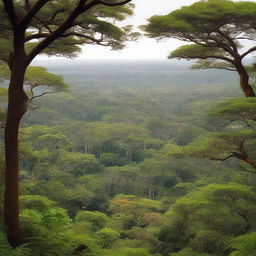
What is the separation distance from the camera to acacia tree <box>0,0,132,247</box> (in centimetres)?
507

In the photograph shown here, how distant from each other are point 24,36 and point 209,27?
5355mm

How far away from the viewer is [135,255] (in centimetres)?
768

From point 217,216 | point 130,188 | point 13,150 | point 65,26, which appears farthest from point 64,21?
point 130,188

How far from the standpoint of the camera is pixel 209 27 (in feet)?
29.5

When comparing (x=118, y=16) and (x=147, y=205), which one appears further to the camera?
(x=147, y=205)

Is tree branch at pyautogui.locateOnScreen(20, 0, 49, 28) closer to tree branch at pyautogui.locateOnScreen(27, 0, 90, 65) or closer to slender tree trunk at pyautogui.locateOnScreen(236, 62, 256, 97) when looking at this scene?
tree branch at pyautogui.locateOnScreen(27, 0, 90, 65)

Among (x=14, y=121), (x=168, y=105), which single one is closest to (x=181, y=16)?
(x=14, y=121)

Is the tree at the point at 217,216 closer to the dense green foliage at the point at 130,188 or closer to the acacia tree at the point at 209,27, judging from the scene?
the dense green foliage at the point at 130,188

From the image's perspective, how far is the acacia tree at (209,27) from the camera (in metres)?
8.26

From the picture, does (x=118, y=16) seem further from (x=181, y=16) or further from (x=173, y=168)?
(x=173, y=168)

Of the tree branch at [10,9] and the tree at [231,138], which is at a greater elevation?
the tree branch at [10,9]

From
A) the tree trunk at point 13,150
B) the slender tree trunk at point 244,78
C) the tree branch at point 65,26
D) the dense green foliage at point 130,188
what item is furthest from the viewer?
the slender tree trunk at point 244,78

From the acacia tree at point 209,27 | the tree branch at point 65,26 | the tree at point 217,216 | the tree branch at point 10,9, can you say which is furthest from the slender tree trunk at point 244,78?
the tree branch at point 10,9

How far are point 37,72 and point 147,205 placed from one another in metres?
13.3
